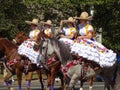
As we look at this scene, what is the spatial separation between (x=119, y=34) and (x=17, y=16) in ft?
31.3

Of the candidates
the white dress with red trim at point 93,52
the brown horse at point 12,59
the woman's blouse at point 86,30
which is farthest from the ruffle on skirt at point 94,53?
the brown horse at point 12,59

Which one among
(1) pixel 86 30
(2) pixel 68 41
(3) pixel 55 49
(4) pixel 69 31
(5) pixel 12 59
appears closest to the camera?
(1) pixel 86 30

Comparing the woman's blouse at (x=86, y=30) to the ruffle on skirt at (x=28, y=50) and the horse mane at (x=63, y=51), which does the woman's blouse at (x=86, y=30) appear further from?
the ruffle on skirt at (x=28, y=50)

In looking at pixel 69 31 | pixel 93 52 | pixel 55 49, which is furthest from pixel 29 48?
pixel 93 52

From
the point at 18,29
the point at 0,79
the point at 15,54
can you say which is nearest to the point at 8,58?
the point at 15,54

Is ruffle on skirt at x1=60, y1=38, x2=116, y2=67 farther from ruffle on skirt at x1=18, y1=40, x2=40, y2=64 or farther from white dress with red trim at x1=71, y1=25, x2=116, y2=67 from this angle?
ruffle on skirt at x1=18, y1=40, x2=40, y2=64

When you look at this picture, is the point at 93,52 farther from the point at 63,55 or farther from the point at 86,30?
the point at 63,55

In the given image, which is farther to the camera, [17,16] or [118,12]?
[17,16]

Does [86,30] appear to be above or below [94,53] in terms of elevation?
above

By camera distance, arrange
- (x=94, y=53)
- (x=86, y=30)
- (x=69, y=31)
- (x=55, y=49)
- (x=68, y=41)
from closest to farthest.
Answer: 1. (x=94, y=53)
2. (x=86, y=30)
3. (x=55, y=49)
4. (x=68, y=41)
5. (x=69, y=31)

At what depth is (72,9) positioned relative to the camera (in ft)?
124

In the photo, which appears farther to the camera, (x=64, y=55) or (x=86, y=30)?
(x=86, y=30)

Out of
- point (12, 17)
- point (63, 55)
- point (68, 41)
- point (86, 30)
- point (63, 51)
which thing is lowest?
point (12, 17)

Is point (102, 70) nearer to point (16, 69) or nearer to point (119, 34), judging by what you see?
point (16, 69)
